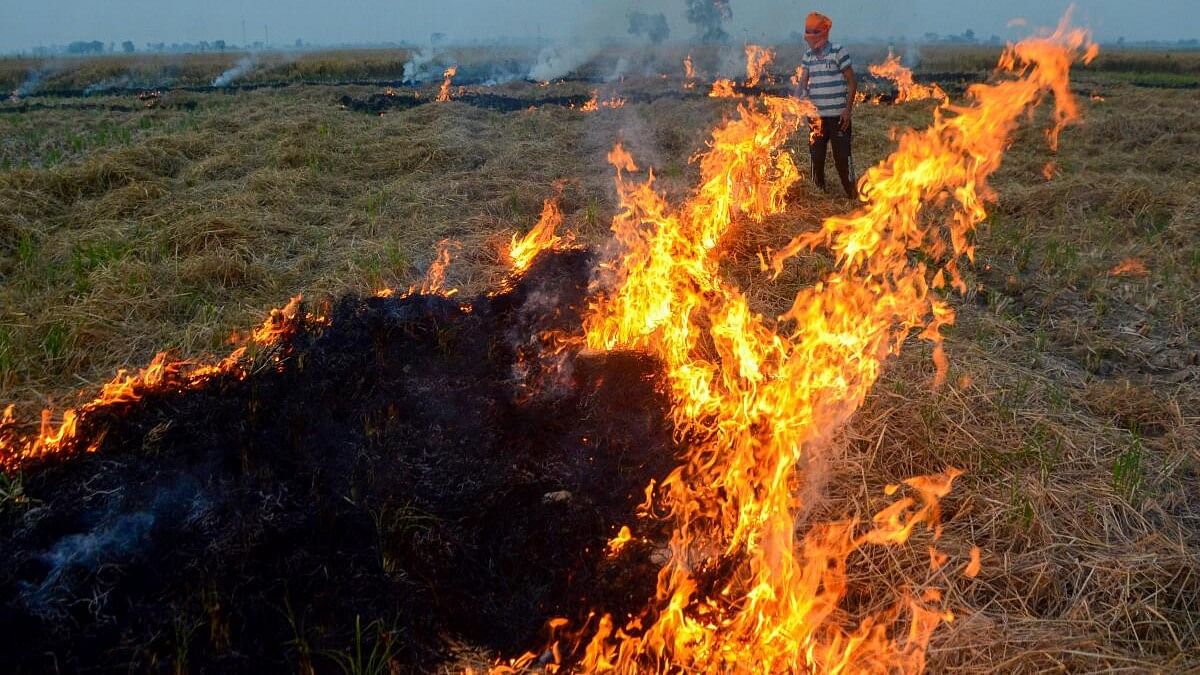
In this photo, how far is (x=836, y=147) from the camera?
7.87 m

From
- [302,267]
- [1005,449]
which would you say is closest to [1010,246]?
[1005,449]

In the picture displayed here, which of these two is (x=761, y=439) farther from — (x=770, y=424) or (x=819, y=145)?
(x=819, y=145)

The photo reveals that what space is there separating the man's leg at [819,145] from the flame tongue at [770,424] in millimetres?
3104

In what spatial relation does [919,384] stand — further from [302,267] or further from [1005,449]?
[302,267]

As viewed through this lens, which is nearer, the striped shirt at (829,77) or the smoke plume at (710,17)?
the striped shirt at (829,77)

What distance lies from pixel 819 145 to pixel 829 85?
0.71m

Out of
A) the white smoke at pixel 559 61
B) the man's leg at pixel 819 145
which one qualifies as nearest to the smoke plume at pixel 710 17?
the white smoke at pixel 559 61

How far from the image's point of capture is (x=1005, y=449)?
3584 mm

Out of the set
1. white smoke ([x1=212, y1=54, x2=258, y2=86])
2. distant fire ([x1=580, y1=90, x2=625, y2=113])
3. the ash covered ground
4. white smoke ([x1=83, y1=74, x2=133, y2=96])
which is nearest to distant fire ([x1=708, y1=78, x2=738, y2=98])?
distant fire ([x1=580, y1=90, x2=625, y2=113])

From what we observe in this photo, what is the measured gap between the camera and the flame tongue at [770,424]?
2424mm

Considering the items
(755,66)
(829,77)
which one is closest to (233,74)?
(755,66)

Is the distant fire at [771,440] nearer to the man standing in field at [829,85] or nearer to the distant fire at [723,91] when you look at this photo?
the man standing in field at [829,85]

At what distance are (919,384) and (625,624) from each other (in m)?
2.57

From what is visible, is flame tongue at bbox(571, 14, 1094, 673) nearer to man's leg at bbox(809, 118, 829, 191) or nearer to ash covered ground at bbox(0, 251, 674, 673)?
ash covered ground at bbox(0, 251, 674, 673)
